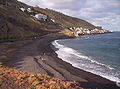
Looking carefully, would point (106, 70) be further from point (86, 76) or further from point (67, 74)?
point (67, 74)

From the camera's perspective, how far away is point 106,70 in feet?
71.0

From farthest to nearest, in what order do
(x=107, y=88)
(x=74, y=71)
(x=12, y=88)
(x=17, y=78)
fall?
1. (x=74, y=71)
2. (x=107, y=88)
3. (x=17, y=78)
4. (x=12, y=88)

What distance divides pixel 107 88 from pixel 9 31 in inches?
2198

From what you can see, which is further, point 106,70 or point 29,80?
point 106,70

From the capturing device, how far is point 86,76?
1845cm

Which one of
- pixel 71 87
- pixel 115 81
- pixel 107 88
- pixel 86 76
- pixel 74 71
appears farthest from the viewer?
pixel 74 71

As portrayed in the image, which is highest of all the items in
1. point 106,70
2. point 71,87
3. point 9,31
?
point 9,31

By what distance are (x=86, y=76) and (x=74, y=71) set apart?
8.49ft

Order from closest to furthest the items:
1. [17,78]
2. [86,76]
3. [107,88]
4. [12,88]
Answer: [12,88] < [17,78] < [107,88] < [86,76]

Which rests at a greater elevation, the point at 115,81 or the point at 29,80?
the point at 29,80

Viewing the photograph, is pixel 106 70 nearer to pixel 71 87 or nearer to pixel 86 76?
pixel 86 76

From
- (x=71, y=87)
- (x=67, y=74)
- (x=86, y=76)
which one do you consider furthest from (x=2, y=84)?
(x=86, y=76)

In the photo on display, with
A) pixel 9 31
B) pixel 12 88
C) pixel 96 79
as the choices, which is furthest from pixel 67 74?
pixel 9 31

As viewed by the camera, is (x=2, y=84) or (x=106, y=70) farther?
(x=106, y=70)
